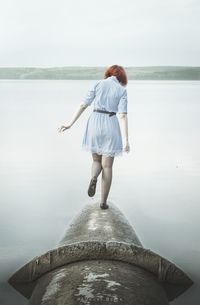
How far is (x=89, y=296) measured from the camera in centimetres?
322

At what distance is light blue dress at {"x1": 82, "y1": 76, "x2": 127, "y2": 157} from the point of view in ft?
18.5

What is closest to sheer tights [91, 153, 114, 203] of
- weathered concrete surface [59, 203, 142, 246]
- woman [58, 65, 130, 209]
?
woman [58, 65, 130, 209]

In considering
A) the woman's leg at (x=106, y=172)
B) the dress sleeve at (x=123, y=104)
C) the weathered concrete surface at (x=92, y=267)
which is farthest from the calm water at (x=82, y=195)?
the dress sleeve at (x=123, y=104)

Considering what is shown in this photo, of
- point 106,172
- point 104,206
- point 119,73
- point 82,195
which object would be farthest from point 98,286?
point 82,195

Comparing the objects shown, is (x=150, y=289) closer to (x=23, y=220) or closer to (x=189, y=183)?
(x=23, y=220)

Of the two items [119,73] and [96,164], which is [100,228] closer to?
[96,164]

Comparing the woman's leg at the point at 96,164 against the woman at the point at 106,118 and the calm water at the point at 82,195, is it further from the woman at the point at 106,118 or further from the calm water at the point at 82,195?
the calm water at the point at 82,195

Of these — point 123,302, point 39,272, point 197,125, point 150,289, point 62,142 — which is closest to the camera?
point 123,302

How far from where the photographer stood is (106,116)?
5.70 metres

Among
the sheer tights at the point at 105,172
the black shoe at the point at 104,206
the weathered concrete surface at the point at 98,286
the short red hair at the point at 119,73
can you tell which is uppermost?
the short red hair at the point at 119,73

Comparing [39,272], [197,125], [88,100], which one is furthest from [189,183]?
[197,125]

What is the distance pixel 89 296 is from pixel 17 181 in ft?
22.8

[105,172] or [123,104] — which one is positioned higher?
[123,104]

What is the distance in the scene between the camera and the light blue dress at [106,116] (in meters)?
5.65
